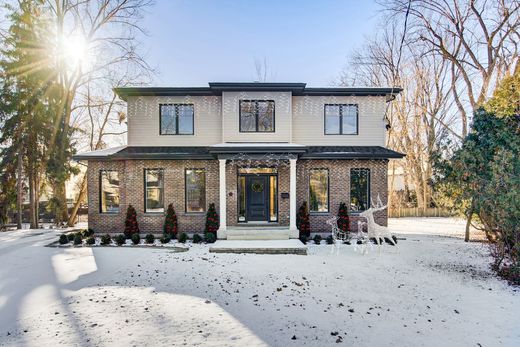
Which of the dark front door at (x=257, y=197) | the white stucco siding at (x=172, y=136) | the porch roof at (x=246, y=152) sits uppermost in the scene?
the white stucco siding at (x=172, y=136)

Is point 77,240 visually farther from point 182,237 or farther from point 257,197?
point 257,197

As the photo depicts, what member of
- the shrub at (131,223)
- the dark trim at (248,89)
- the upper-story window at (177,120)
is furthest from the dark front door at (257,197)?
the shrub at (131,223)

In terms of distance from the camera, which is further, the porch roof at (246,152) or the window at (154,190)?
the window at (154,190)

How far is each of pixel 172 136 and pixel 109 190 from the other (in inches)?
140

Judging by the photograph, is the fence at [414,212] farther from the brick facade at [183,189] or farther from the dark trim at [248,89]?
the dark trim at [248,89]

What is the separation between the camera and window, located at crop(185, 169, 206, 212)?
11.9 meters

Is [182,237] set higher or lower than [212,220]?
lower

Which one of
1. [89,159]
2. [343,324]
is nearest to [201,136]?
[89,159]

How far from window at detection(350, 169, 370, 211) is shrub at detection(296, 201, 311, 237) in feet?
7.07

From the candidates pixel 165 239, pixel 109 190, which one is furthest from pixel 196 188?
pixel 109 190

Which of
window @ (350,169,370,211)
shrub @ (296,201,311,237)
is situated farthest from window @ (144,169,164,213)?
window @ (350,169,370,211)

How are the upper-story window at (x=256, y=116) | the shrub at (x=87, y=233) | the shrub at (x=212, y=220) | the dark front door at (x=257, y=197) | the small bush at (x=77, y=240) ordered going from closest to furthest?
the small bush at (x=77, y=240) < the shrub at (x=212, y=220) < the shrub at (x=87, y=233) < the dark front door at (x=257, y=197) < the upper-story window at (x=256, y=116)

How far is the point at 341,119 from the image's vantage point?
12.7 m

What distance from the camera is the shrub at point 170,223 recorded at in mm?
11328
